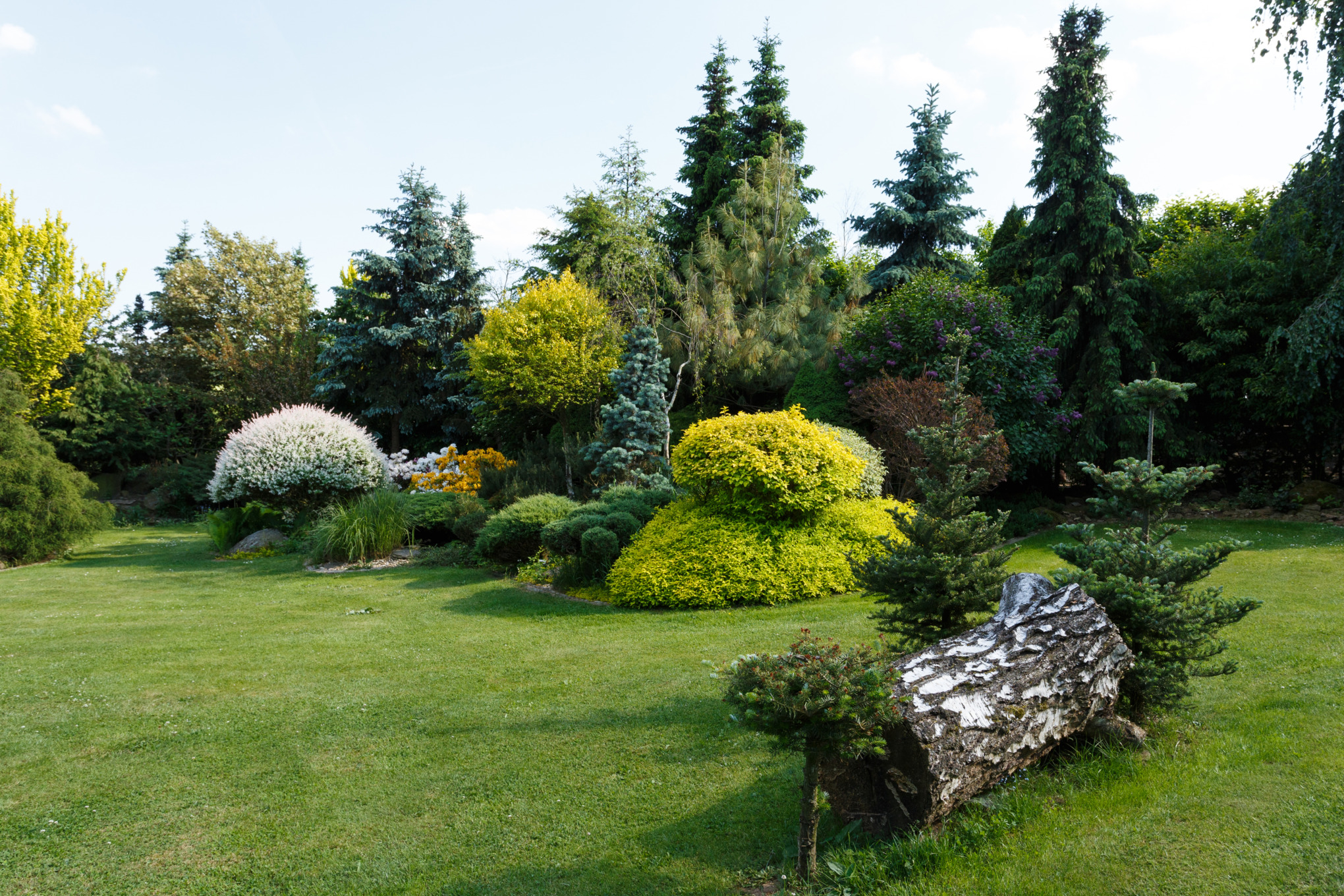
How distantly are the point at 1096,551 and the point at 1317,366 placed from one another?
431 inches

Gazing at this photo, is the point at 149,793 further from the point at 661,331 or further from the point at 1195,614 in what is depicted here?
the point at 661,331

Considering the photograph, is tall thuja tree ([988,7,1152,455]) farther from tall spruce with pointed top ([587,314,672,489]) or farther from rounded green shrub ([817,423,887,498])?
tall spruce with pointed top ([587,314,672,489])

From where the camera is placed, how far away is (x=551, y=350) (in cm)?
1538

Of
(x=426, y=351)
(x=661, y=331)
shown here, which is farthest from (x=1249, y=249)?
(x=426, y=351)

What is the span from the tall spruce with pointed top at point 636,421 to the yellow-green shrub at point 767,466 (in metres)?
2.83

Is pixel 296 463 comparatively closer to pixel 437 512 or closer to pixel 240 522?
pixel 240 522

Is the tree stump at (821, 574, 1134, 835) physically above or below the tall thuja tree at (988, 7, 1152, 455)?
below

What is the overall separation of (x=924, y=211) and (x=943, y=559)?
19.1 metres

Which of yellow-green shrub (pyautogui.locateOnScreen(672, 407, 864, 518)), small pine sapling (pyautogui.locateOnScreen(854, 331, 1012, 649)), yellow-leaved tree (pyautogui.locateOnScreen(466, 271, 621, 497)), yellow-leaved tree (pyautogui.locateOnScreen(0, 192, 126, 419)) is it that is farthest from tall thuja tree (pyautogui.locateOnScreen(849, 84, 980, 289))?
yellow-leaved tree (pyautogui.locateOnScreen(0, 192, 126, 419))

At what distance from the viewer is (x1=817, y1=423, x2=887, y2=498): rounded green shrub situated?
1002 cm

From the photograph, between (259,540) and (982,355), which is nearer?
(982,355)

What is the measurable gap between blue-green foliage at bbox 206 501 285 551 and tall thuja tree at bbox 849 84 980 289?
53.3 ft

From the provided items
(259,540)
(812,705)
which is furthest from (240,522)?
(812,705)

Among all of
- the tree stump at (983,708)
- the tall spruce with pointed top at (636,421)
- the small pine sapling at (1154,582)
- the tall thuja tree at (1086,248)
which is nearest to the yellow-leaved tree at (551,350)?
the tall spruce with pointed top at (636,421)
